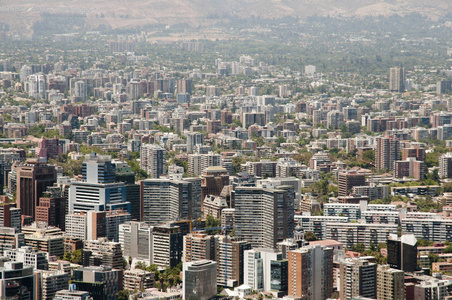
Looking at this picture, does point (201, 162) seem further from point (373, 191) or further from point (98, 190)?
point (98, 190)

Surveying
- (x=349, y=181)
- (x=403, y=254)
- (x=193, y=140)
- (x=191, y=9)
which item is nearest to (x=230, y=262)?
(x=403, y=254)

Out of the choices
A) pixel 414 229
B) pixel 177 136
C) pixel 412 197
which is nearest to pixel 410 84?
pixel 177 136

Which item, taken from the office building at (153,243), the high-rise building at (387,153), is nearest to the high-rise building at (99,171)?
the office building at (153,243)

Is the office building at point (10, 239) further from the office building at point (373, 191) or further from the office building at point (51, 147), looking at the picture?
the office building at point (51, 147)

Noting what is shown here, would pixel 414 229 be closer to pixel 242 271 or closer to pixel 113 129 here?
pixel 242 271

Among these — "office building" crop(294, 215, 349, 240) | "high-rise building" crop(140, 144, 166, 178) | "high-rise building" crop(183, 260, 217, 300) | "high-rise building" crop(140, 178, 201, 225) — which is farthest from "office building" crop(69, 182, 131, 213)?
"high-rise building" crop(140, 144, 166, 178)

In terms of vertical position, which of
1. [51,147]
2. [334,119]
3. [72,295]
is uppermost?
[334,119]

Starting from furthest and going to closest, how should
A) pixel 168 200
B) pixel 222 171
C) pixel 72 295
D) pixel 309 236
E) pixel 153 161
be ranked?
pixel 153 161
pixel 222 171
pixel 168 200
pixel 309 236
pixel 72 295

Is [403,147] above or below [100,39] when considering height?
below
